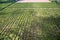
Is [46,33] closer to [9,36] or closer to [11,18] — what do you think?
[9,36]

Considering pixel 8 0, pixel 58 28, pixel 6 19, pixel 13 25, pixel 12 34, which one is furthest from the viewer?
pixel 8 0

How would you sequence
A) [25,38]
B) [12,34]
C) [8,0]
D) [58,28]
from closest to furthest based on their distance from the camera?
[25,38] < [12,34] < [58,28] < [8,0]

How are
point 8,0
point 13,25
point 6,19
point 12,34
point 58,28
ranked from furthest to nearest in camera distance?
point 8,0, point 6,19, point 13,25, point 58,28, point 12,34

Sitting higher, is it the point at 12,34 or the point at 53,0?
the point at 12,34

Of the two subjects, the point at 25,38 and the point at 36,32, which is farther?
the point at 36,32

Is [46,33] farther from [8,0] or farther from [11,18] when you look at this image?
[8,0]

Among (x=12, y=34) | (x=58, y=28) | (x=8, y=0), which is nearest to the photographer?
(x=12, y=34)

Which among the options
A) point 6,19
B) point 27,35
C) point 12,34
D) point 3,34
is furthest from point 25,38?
point 6,19

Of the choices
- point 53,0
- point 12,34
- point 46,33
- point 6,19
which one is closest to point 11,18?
point 6,19

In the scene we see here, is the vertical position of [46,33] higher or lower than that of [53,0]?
higher
